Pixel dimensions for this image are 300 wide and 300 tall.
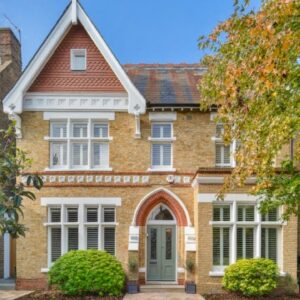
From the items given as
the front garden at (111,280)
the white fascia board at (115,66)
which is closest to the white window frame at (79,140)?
the white fascia board at (115,66)

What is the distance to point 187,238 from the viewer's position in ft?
50.9

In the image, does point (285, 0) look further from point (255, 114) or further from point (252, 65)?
point (255, 114)

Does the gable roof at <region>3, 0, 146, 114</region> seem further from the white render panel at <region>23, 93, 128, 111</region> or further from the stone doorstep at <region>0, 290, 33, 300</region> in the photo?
the stone doorstep at <region>0, 290, 33, 300</region>

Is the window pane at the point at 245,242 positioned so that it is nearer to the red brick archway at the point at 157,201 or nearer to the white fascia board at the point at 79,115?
the red brick archway at the point at 157,201

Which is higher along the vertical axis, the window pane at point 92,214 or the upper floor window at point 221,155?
the upper floor window at point 221,155

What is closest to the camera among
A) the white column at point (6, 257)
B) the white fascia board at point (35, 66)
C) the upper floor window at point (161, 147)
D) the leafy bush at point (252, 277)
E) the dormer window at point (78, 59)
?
the leafy bush at point (252, 277)

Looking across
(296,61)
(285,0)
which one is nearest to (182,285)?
(296,61)

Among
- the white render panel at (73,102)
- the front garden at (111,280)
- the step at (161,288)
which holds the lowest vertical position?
the step at (161,288)

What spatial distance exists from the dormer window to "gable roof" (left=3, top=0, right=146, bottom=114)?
30.4 inches

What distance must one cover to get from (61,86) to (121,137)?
3132 mm

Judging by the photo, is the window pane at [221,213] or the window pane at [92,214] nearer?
the window pane at [221,213]

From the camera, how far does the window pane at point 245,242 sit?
15.1 meters

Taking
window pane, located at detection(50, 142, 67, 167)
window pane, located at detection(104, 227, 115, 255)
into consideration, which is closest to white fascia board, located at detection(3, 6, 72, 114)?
window pane, located at detection(50, 142, 67, 167)

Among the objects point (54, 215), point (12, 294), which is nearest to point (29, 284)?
point (12, 294)
